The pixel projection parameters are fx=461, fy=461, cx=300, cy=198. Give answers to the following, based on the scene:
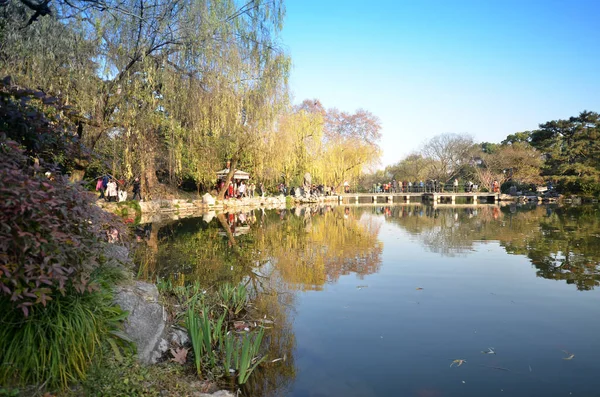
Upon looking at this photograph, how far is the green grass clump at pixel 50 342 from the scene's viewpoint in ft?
8.75

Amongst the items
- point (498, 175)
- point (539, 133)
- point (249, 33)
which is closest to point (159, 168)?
point (249, 33)

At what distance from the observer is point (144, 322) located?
3.64 metres

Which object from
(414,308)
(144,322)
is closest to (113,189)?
(414,308)

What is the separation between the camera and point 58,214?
279 cm

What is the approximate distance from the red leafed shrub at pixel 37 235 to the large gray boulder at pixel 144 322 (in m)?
0.73

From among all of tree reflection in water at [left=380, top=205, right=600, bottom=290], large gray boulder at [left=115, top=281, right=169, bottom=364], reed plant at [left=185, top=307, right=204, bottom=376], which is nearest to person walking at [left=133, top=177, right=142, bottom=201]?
tree reflection in water at [left=380, top=205, right=600, bottom=290]

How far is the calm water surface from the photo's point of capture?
3.96m

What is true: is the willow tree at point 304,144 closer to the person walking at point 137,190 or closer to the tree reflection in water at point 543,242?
the person walking at point 137,190

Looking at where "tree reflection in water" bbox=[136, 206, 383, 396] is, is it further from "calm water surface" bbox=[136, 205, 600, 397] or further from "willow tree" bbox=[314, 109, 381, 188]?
"willow tree" bbox=[314, 109, 381, 188]

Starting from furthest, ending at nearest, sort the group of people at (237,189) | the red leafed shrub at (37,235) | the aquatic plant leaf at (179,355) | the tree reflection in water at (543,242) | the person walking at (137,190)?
the group of people at (237,189) → the person walking at (137,190) → the tree reflection in water at (543,242) → the aquatic plant leaf at (179,355) → the red leafed shrub at (37,235)

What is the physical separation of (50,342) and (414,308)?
4441mm

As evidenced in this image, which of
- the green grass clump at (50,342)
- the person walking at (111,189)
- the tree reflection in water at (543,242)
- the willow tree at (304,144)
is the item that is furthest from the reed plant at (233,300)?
the willow tree at (304,144)

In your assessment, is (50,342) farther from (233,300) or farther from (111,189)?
(111,189)

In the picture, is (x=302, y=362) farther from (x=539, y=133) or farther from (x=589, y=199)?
(x=539, y=133)
